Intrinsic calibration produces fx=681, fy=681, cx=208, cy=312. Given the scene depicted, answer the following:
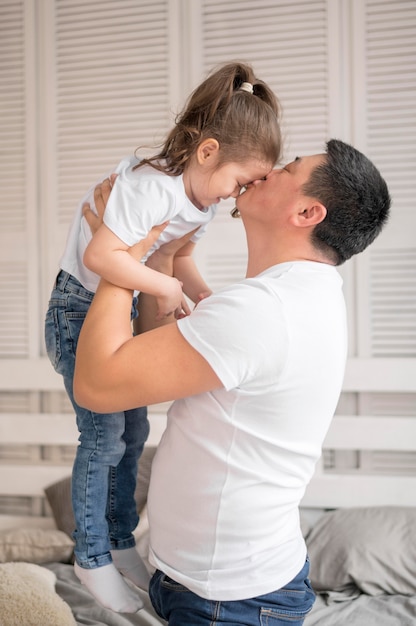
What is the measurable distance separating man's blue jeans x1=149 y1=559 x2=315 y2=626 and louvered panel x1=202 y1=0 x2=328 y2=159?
1.89 metres

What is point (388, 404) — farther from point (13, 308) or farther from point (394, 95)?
point (13, 308)

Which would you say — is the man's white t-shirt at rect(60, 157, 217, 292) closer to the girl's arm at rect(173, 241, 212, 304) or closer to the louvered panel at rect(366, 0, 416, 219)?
the girl's arm at rect(173, 241, 212, 304)

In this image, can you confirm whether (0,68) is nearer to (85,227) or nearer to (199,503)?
(85,227)

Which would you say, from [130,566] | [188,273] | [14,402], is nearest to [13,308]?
[14,402]

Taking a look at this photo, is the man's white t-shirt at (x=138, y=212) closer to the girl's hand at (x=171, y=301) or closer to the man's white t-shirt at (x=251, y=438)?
the girl's hand at (x=171, y=301)

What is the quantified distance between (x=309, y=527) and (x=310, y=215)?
5.26 feet

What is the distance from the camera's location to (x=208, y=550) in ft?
3.48

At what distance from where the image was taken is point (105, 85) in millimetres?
2900

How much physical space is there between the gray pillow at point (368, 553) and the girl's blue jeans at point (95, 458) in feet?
3.44

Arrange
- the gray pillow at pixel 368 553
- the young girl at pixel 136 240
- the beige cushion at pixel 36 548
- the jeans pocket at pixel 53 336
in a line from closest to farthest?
the young girl at pixel 136 240
the jeans pocket at pixel 53 336
the gray pillow at pixel 368 553
the beige cushion at pixel 36 548

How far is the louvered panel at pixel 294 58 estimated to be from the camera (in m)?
2.69

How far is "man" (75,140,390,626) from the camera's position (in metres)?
1.00

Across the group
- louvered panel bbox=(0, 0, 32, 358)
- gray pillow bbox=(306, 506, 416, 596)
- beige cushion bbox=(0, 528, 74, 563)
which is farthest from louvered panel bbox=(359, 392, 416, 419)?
louvered panel bbox=(0, 0, 32, 358)

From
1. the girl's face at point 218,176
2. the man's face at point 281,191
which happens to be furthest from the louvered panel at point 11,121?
the man's face at point 281,191
